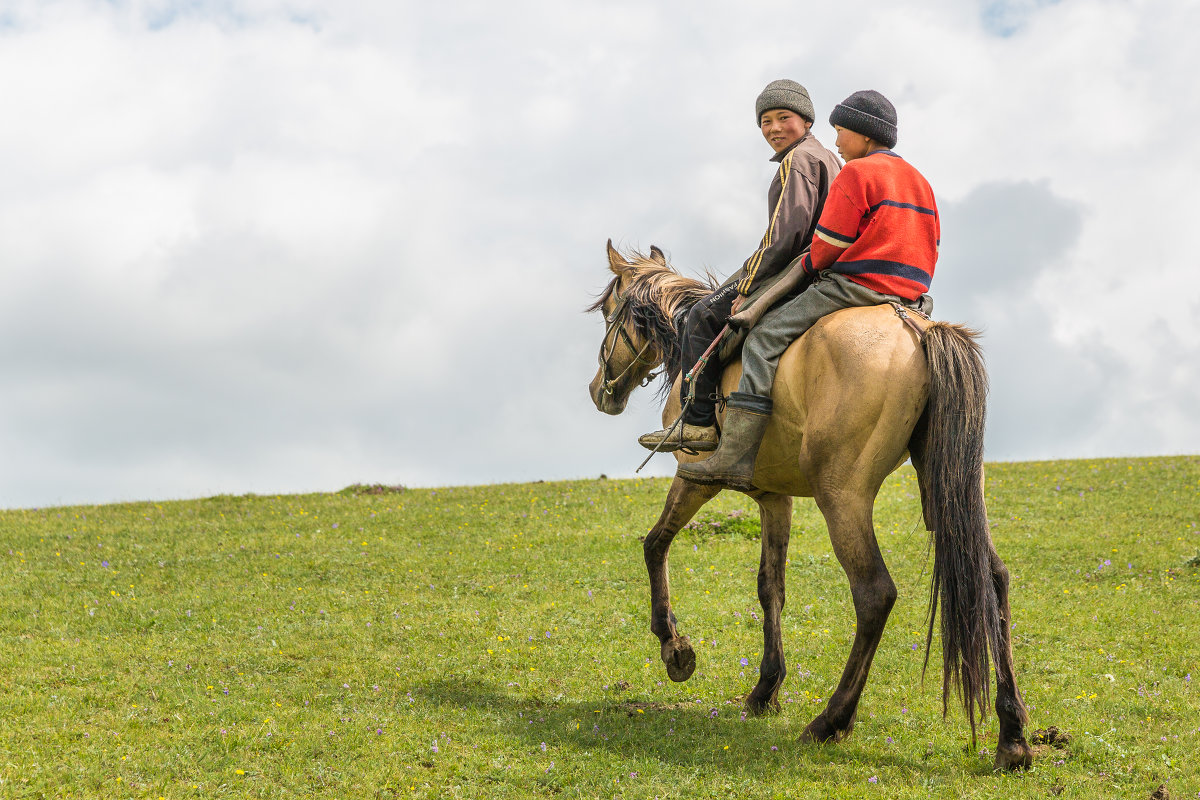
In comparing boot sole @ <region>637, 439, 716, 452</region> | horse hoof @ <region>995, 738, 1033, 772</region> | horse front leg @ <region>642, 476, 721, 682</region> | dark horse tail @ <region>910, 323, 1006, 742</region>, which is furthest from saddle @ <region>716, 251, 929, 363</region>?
horse hoof @ <region>995, 738, 1033, 772</region>

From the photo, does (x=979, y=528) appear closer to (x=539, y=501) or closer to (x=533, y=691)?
(x=533, y=691)

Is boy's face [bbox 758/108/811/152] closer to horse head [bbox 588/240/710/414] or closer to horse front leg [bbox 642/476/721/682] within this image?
horse head [bbox 588/240/710/414]

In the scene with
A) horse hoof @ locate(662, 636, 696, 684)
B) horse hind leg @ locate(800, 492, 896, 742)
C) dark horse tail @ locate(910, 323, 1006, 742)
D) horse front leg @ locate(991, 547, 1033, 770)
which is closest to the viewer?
dark horse tail @ locate(910, 323, 1006, 742)

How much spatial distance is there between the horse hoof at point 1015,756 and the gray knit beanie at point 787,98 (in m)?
5.17

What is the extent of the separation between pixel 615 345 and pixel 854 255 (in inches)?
130

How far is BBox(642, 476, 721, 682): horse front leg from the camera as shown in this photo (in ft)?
28.0

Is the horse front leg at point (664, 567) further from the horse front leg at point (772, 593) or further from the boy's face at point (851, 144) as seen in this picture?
the boy's face at point (851, 144)

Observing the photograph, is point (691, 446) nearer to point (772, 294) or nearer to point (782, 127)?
point (772, 294)

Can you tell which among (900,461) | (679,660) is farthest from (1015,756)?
(679,660)

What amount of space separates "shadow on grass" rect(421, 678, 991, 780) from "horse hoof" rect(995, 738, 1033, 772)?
14 cm

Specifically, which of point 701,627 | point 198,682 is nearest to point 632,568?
point 701,627

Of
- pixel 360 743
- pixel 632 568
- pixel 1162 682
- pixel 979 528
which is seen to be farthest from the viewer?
pixel 632 568

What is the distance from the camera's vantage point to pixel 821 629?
37.0 feet

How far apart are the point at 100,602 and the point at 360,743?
6836 mm
